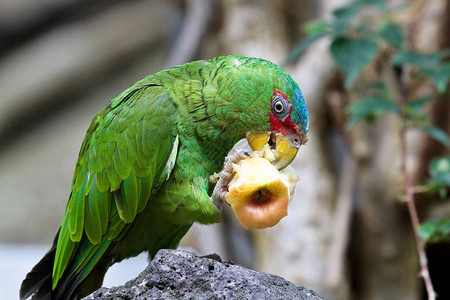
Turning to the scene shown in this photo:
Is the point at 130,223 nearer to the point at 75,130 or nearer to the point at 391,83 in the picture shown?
the point at 391,83

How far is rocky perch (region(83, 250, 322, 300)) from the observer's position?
1524 millimetres

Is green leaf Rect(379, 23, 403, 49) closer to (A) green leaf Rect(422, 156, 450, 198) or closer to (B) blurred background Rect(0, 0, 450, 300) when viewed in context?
(B) blurred background Rect(0, 0, 450, 300)

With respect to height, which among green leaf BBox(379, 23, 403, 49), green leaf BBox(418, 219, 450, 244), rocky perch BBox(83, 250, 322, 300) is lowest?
rocky perch BBox(83, 250, 322, 300)

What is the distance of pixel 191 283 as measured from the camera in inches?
61.2

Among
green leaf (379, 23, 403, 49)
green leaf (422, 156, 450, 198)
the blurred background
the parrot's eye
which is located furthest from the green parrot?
green leaf (379, 23, 403, 49)

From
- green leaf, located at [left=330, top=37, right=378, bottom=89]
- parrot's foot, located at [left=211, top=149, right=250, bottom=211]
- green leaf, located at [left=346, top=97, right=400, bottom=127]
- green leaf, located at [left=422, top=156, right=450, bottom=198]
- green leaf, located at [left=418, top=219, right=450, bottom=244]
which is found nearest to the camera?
parrot's foot, located at [left=211, top=149, right=250, bottom=211]

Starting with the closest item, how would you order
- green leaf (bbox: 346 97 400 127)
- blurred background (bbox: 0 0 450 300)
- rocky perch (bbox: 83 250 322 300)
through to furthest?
rocky perch (bbox: 83 250 322 300) → green leaf (bbox: 346 97 400 127) → blurred background (bbox: 0 0 450 300)

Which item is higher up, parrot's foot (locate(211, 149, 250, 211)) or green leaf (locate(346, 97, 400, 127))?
green leaf (locate(346, 97, 400, 127))

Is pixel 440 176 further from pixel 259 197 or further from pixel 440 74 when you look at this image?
Result: pixel 259 197

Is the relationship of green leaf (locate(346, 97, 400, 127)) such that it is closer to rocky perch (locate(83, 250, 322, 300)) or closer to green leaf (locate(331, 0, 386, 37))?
green leaf (locate(331, 0, 386, 37))

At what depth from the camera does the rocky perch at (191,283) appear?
1.52 metres

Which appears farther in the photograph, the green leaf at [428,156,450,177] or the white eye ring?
the green leaf at [428,156,450,177]

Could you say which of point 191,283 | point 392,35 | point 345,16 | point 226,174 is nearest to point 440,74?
point 392,35

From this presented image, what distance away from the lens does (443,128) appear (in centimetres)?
368
